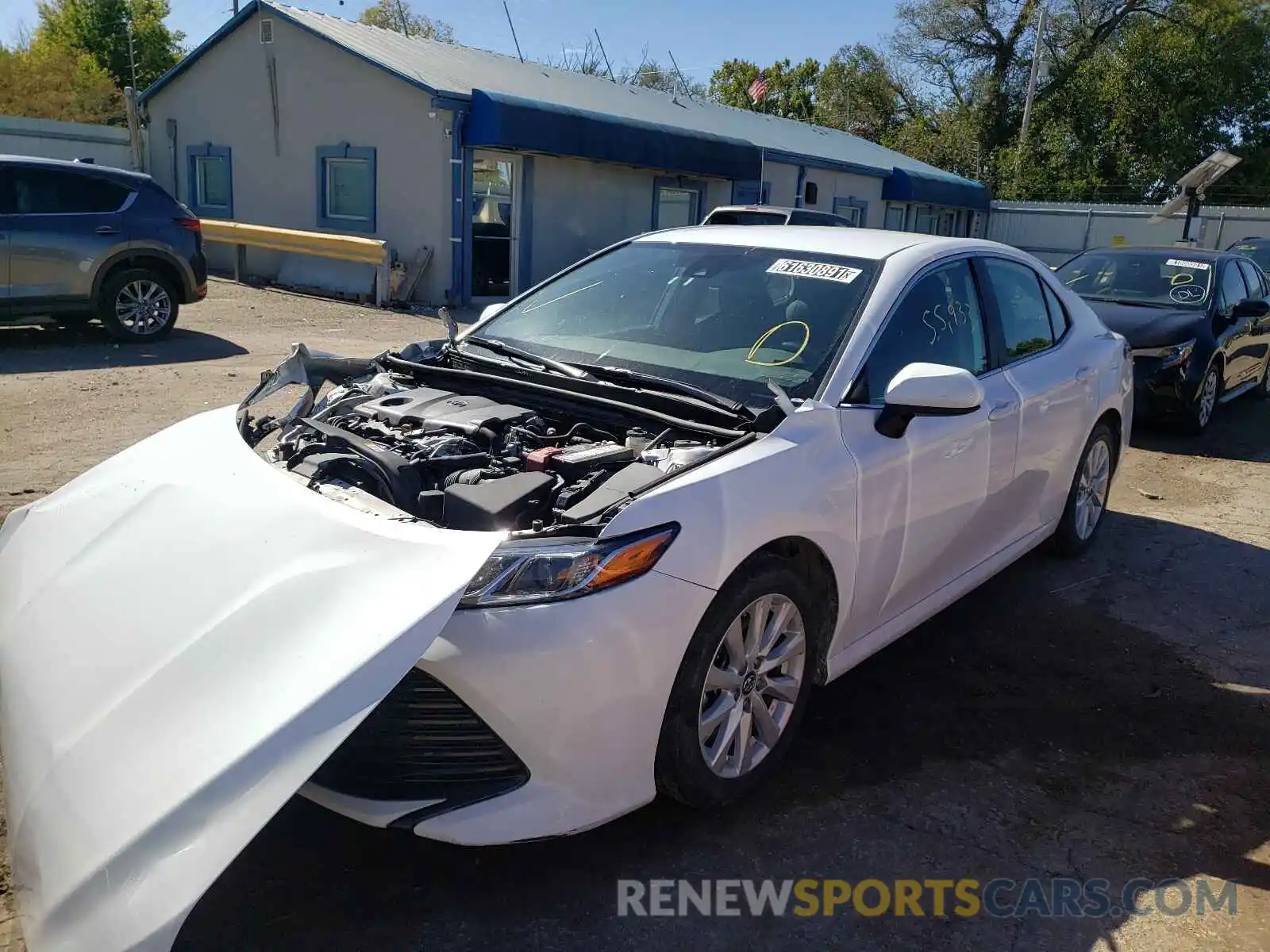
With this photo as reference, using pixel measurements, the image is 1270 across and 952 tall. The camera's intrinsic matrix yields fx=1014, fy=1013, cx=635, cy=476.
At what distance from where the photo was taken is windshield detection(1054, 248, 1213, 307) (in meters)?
9.16

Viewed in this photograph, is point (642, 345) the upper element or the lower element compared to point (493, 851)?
upper

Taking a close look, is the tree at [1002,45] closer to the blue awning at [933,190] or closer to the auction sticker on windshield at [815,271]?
the blue awning at [933,190]

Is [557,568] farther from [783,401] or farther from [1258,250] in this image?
[1258,250]

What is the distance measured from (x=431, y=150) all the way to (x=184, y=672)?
14.3 meters

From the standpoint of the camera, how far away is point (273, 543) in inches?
102

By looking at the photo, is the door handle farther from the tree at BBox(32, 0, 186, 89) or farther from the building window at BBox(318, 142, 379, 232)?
the tree at BBox(32, 0, 186, 89)

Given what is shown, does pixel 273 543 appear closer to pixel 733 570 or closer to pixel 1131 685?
pixel 733 570

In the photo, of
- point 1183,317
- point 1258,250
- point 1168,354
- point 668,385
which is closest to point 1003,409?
point 668,385

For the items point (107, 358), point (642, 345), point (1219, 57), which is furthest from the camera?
point (1219, 57)

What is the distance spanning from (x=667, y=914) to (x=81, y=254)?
9.68 metres

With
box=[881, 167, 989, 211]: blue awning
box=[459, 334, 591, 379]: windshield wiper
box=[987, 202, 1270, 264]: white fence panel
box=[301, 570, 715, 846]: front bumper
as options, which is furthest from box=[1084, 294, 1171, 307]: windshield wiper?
box=[987, 202, 1270, 264]: white fence panel

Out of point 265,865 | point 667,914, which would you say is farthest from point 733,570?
point 265,865

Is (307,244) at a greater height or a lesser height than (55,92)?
lesser

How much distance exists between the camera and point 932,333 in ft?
12.6
